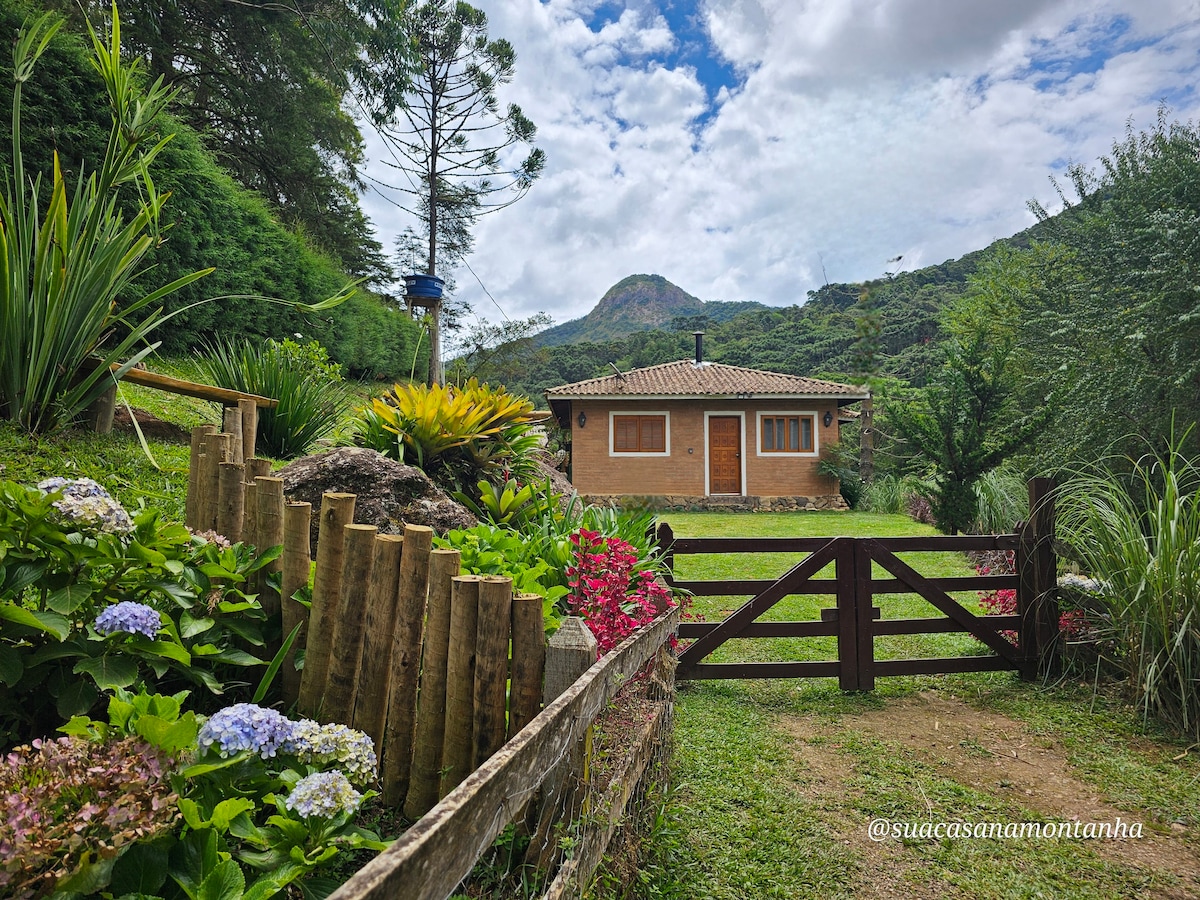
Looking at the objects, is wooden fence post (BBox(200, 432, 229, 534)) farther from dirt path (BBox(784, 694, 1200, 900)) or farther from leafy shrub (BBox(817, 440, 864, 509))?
leafy shrub (BBox(817, 440, 864, 509))

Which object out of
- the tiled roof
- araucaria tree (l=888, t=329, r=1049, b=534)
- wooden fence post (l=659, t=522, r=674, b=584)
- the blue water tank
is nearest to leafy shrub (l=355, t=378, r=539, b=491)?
wooden fence post (l=659, t=522, r=674, b=584)

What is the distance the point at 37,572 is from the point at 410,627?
820 mm

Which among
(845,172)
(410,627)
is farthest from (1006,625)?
(845,172)

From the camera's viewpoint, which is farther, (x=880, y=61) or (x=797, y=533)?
(x=797, y=533)

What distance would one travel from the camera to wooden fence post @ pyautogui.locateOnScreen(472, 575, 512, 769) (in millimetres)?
1636

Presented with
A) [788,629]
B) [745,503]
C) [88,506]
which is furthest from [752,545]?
[745,503]

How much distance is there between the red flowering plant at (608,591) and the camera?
2842 millimetres

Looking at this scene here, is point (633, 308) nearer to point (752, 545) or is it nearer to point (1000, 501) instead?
point (1000, 501)

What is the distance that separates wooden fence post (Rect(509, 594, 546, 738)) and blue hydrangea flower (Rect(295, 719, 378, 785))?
422 millimetres

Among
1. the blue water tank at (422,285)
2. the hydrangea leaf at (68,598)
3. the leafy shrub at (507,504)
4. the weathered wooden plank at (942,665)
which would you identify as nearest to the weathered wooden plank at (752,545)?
the weathered wooden plank at (942,665)

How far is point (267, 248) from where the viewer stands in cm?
948

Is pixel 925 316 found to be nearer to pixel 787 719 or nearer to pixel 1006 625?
pixel 1006 625

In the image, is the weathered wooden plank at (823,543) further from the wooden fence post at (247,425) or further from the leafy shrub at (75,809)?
the leafy shrub at (75,809)

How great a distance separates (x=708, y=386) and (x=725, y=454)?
2.21 meters
